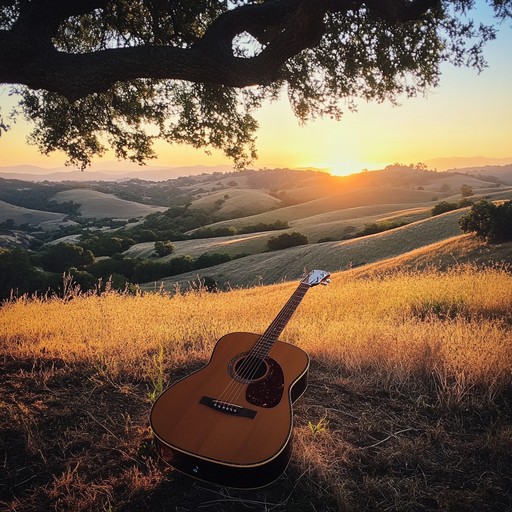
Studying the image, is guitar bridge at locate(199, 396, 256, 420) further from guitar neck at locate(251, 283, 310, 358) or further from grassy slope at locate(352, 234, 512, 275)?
grassy slope at locate(352, 234, 512, 275)

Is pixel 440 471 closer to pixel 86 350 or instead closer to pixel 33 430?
pixel 33 430

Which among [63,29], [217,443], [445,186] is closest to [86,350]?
[217,443]

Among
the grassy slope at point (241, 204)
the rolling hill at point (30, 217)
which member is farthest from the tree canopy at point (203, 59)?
the rolling hill at point (30, 217)

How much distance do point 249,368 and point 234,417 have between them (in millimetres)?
685

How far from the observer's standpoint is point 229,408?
8.86 ft

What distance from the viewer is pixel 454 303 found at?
8.08 metres

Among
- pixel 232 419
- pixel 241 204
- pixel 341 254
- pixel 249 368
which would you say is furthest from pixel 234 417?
pixel 241 204

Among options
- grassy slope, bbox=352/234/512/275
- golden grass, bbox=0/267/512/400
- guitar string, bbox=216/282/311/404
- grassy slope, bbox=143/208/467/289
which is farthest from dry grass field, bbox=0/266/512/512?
grassy slope, bbox=143/208/467/289

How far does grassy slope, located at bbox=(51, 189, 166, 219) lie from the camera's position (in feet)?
445

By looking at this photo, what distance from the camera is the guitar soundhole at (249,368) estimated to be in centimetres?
315

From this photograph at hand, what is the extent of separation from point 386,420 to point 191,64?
4417 millimetres

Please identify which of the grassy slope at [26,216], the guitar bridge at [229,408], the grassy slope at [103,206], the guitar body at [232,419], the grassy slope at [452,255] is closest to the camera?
the guitar body at [232,419]

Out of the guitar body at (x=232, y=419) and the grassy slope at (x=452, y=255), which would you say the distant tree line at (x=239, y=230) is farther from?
the guitar body at (x=232, y=419)

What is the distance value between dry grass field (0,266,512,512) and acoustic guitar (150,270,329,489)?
1.02 feet
